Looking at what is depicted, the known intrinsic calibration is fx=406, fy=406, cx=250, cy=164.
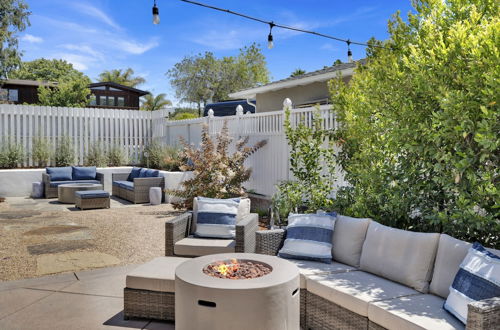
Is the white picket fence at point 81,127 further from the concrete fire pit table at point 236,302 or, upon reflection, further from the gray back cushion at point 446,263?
the gray back cushion at point 446,263

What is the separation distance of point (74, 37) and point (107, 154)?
1315 centimetres

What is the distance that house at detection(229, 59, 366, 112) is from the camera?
10.1 meters

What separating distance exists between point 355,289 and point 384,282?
0.33 metres

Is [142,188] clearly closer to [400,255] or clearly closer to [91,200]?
[91,200]

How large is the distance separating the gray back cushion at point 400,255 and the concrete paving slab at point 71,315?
6.17ft

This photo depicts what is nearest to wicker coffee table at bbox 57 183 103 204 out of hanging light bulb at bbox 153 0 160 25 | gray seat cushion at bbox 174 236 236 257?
hanging light bulb at bbox 153 0 160 25

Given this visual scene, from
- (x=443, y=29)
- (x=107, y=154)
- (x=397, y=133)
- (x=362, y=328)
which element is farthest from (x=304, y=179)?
(x=107, y=154)

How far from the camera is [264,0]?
36.0 ft

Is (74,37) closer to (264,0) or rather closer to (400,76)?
(264,0)

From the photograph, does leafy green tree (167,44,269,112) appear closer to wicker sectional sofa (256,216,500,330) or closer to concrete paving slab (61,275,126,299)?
concrete paving slab (61,275,126,299)

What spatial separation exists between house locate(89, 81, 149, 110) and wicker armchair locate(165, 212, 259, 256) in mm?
24904

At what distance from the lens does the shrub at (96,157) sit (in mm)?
12492

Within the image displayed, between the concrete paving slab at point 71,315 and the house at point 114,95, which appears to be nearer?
the concrete paving slab at point 71,315

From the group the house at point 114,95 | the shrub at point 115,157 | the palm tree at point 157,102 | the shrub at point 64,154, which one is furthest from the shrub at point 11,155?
the palm tree at point 157,102
